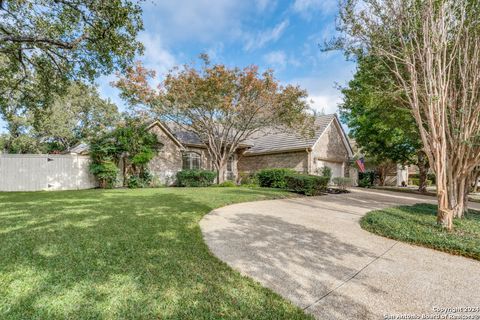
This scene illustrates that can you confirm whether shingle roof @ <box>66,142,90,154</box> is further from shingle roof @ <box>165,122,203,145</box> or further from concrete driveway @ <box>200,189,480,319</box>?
concrete driveway @ <box>200,189,480,319</box>

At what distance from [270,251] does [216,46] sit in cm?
1181

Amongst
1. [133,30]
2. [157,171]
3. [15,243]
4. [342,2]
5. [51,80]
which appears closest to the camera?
[15,243]

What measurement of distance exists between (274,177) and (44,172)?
12846 mm

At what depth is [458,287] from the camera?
9.24 feet

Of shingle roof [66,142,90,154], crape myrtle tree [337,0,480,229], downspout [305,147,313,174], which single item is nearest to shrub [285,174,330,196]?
downspout [305,147,313,174]

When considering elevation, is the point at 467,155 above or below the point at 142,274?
above

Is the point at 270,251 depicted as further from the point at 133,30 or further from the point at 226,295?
the point at 133,30

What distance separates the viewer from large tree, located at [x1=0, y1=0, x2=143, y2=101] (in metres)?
7.58

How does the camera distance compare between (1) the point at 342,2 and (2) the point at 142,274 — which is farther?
(1) the point at 342,2

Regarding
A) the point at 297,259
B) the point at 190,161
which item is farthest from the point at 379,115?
the point at 190,161

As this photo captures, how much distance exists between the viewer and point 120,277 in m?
2.73

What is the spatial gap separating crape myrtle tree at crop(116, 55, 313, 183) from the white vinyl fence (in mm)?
5209

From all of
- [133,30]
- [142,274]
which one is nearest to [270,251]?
[142,274]

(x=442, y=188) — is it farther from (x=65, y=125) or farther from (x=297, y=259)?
(x=65, y=125)
